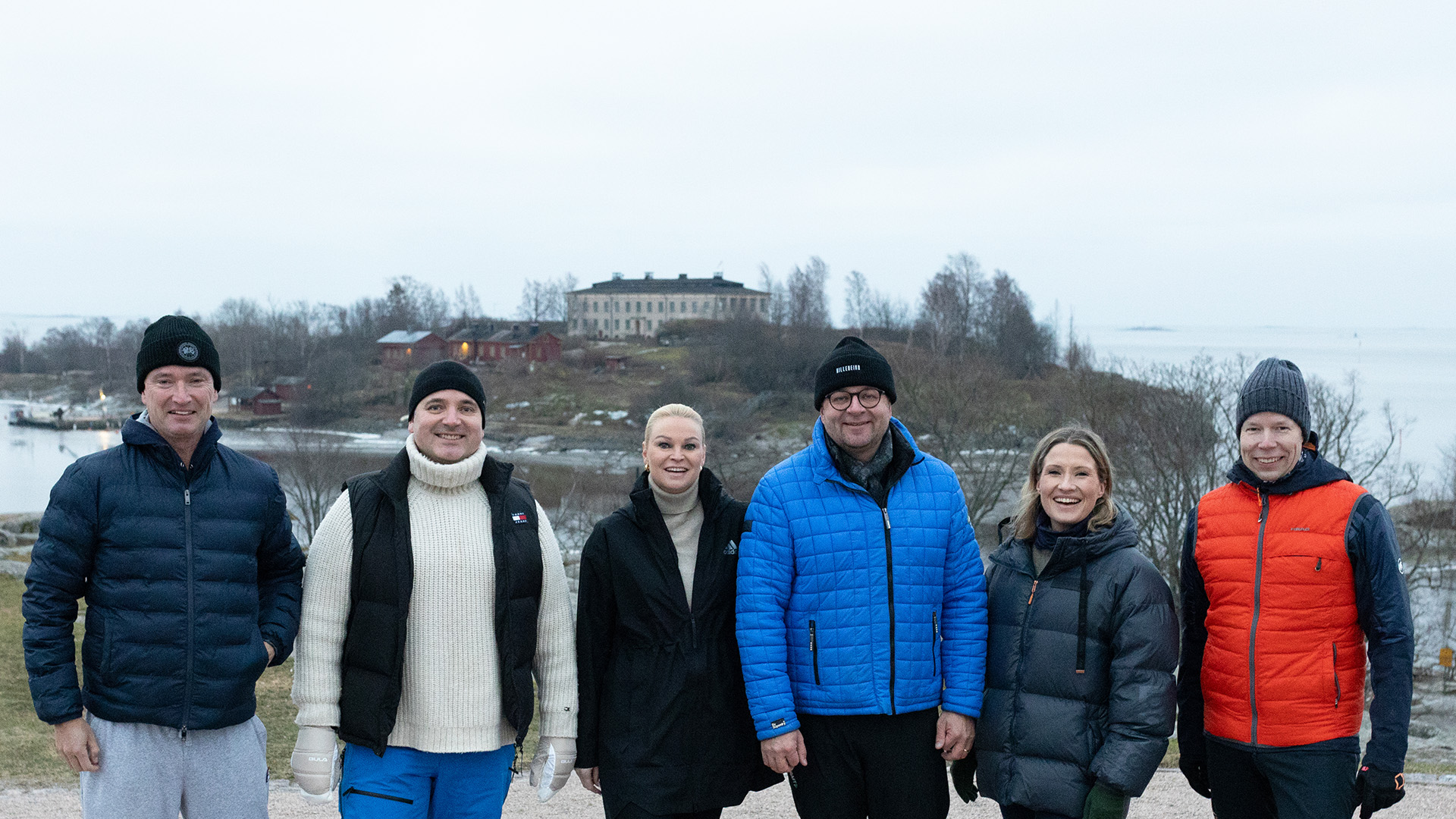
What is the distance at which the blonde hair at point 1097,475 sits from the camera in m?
3.45

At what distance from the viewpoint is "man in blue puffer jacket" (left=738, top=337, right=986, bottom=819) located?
344cm

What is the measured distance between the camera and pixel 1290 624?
3373 mm

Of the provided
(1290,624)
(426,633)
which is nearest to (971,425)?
(1290,624)

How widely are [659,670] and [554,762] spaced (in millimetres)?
505

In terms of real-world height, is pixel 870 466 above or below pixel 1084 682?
above

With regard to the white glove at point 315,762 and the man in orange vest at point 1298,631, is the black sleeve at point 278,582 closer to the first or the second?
the white glove at point 315,762

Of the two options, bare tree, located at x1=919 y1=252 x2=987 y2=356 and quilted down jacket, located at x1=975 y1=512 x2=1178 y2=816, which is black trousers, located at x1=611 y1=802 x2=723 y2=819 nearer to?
quilted down jacket, located at x1=975 y1=512 x2=1178 y2=816

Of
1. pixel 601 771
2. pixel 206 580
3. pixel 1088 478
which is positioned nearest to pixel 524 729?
pixel 601 771

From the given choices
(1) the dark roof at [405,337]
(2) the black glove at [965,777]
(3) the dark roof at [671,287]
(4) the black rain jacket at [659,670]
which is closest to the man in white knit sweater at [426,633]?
(4) the black rain jacket at [659,670]

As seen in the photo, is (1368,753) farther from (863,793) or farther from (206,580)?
(206,580)

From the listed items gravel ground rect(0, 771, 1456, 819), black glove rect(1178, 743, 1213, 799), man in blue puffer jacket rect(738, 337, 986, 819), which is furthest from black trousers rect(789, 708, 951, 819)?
gravel ground rect(0, 771, 1456, 819)

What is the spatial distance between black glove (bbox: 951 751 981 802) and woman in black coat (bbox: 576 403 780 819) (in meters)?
0.69

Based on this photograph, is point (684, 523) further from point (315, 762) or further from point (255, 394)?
point (255, 394)

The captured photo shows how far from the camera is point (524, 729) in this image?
3.50m
